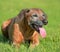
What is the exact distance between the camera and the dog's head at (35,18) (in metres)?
8.59

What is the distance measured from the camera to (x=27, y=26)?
29.5 feet

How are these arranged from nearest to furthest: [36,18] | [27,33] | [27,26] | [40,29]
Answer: [40,29]
[36,18]
[27,26]
[27,33]

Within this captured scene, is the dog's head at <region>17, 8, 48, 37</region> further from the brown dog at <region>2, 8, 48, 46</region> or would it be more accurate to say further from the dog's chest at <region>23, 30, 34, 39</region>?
the dog's chest at <region>23, 30, 34, 39</region>

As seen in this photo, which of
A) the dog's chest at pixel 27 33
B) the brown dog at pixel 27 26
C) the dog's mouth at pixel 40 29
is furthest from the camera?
the dog's chest at pixel 27 33

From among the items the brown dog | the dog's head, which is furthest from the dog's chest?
the dog's head

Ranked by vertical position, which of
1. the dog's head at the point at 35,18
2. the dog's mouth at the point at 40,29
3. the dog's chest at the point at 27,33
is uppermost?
the dog's head at the point at 35,18

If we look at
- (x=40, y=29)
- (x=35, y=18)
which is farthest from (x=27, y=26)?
(x=40, y=29)

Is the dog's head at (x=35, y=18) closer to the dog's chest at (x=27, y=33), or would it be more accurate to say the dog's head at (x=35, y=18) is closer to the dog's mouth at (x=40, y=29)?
the dog's mouth at (x=40, y=29)

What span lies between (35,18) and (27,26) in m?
0.42

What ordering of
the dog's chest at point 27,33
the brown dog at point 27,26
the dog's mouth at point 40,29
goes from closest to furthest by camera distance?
the dog's mouth at point 40,29 < the brown dog at point 27,26 < the dog's chest at point 27,33

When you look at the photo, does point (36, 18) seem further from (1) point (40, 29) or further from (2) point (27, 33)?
(2) point (27, 33)

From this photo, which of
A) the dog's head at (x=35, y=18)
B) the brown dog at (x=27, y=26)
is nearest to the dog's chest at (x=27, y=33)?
the brown dog at (x=27, y=26)

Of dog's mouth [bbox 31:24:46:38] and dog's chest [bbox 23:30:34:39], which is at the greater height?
dog's mouth [bbox 31:24:46:38]

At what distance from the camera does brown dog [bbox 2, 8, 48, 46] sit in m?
8.68
